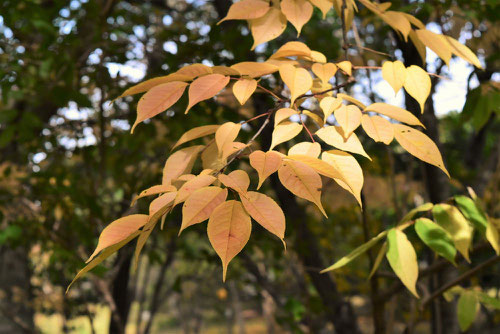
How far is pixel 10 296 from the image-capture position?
12.1 ft

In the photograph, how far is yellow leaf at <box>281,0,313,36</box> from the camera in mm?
944

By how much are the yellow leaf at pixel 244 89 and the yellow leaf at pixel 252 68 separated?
23mm

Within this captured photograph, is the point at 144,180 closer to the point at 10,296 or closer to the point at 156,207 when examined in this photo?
the point at 156,207

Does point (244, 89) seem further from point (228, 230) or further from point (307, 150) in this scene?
point (228, 230)

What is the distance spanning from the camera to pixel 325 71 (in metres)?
0.89

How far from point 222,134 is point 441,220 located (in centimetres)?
52

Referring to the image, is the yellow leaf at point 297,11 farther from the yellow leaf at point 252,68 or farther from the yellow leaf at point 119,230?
the yellow leaf at point 119,230

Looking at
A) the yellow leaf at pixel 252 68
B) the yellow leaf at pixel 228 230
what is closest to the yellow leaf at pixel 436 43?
the yellow leaf at pixel 252 68

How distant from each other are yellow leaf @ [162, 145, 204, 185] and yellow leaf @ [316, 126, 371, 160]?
0.24 m

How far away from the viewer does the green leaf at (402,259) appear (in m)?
0.90

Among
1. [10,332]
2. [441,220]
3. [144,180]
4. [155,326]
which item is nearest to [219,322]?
[155,326]

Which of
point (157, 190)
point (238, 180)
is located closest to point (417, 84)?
point (238, 180)

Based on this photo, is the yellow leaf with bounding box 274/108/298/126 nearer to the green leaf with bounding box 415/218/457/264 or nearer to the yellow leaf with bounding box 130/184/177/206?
the yellow leaf with bounding box 130/184/177/206

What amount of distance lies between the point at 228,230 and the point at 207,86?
0.26 metres
